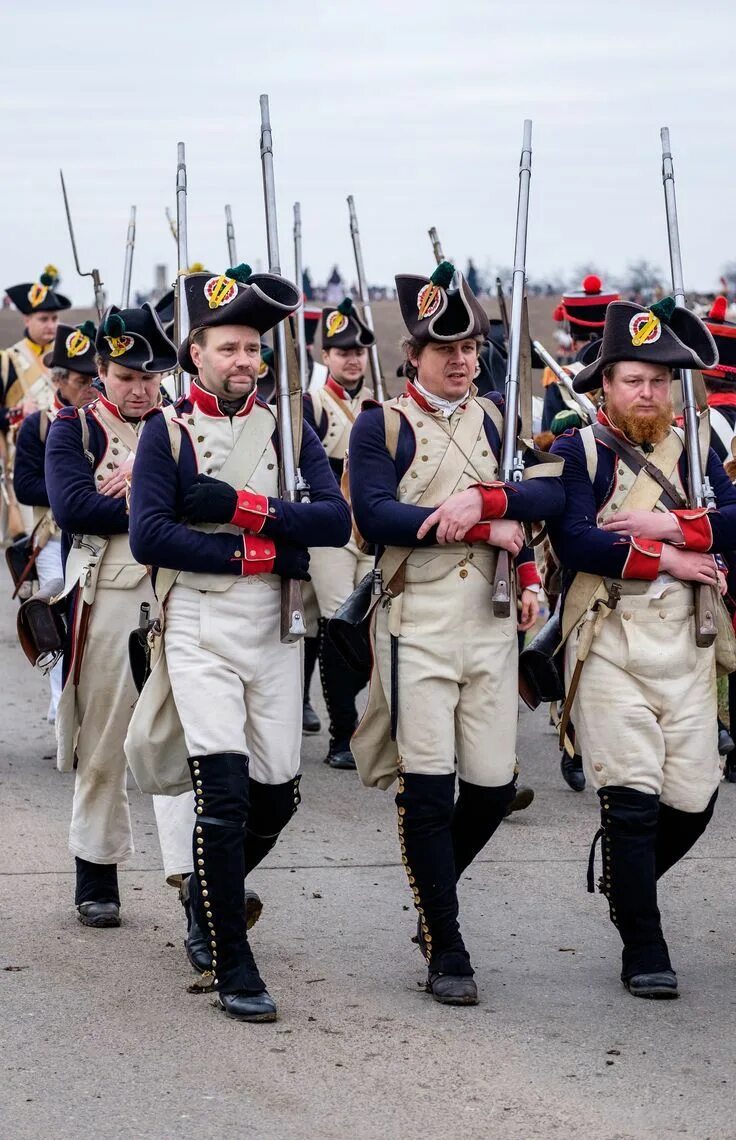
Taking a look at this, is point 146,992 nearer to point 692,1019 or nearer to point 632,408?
point 692,1019

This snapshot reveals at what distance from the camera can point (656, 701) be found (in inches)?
224

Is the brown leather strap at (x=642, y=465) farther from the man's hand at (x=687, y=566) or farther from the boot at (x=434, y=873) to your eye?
the boot at (x=434, y=873)

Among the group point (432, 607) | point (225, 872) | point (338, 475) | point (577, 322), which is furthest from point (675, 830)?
point (577, 322)

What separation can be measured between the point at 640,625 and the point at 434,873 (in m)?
0.99

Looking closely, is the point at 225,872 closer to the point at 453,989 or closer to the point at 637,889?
the point at 453,989

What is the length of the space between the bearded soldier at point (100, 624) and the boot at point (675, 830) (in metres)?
1.88

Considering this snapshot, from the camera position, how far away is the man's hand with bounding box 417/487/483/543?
553cm

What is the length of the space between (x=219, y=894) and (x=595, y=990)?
1228mm

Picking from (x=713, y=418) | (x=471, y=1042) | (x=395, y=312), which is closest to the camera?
(x=471, y=1042)

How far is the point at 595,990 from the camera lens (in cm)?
565

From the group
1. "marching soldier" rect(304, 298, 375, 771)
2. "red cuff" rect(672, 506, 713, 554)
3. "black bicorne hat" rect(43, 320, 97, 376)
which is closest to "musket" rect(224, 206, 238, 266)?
"marching soldier" rect(304, 298, 375, 771)

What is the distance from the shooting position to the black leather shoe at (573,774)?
870 cm

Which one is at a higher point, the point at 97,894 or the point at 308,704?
the point at 308,704

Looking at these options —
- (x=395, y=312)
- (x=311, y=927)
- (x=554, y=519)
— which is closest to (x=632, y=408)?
(x=554, y=519)
